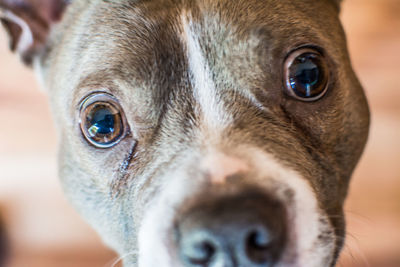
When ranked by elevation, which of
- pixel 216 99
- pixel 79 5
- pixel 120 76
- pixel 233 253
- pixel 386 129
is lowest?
pixel 233 253

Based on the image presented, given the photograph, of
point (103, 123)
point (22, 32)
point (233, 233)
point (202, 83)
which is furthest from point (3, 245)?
point (233, 233)

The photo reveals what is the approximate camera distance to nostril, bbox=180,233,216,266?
1394mm

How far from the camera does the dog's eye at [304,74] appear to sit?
178cm

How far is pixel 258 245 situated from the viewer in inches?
55.1

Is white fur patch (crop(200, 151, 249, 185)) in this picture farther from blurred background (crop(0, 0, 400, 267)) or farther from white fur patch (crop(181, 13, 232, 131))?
blurred background (crop(0, 0, 400, 267))

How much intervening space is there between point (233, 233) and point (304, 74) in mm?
745

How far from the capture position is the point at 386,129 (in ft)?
12.7

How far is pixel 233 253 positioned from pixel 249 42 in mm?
771

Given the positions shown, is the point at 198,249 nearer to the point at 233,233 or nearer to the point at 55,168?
the point at 233,233

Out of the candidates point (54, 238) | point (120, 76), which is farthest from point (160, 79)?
point (54, 238)

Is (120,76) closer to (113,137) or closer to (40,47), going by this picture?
(113,137)

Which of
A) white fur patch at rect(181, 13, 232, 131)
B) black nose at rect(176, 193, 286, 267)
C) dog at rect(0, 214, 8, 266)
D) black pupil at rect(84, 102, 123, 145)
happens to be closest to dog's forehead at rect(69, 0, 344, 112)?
white fur patch at rect(181, 13, 232, 131)

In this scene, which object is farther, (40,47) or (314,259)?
(40,47)

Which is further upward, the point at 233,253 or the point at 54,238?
the point at 54,238
